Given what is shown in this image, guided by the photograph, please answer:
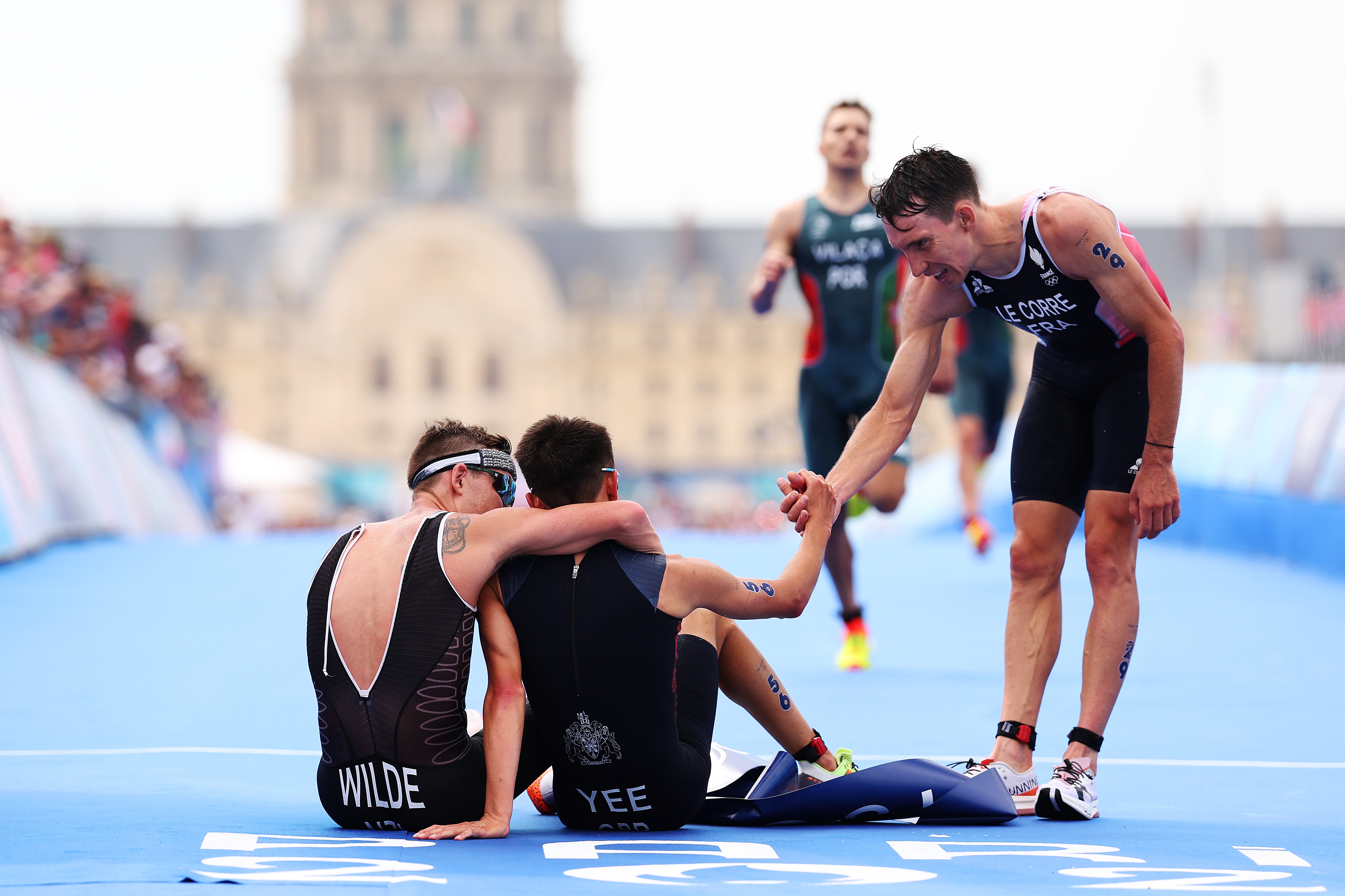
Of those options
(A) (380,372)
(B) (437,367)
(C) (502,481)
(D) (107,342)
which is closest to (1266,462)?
(C) (502,481)

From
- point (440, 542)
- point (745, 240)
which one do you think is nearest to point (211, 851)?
point (440, 542)

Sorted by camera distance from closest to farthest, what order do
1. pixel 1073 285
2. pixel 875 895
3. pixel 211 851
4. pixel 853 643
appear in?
pixel 875 895 < pixel 211 851 < pixel 1073 285 < pixel 853 643

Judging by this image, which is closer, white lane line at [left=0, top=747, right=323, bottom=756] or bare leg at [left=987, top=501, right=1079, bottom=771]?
bare leg at [left=987, top=501, right=1079, bottom=771]

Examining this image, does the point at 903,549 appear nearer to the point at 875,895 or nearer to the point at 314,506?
the point at 875,895

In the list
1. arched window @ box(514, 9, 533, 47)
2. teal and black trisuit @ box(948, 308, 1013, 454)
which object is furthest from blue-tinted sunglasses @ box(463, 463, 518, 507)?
arched window @ box(514, 9, 533, 47)

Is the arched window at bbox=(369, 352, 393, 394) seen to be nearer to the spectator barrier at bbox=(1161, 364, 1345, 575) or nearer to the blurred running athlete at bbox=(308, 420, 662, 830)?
the spectator barrier at bbox=(1161, 364, 1345, 575)

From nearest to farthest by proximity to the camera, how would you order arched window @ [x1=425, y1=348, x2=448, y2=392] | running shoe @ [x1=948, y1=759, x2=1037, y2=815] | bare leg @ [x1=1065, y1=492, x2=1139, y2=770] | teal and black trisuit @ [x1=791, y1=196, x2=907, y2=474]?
1. running shoe @ [x1=948, y1=759, x2=1037, y2=815]
2. bare leg @ [x1=1065, y1=492, x2=1139, y2=770]
3. teal and black trisuit @ [x1=791, y1=196, x2=907, y2=474]
4. arched window @ [x1=425, y1=348, x2=448, y2=392]

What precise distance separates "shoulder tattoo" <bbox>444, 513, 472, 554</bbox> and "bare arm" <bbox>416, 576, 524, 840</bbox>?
136mm

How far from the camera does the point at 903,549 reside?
14922 millimetres

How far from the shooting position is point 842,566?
24.1 feet

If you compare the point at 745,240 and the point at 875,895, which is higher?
the point at 745,240

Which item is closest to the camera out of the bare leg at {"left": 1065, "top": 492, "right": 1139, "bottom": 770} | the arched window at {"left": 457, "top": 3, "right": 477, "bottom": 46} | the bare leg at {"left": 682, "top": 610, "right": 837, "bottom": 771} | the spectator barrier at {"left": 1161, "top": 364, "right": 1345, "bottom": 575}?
the bare leg at {"left": 682, "top": 610, "right": 837, "bottom": 771}

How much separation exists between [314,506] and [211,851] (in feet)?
194

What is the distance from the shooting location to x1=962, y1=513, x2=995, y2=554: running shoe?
1038 centimetres
